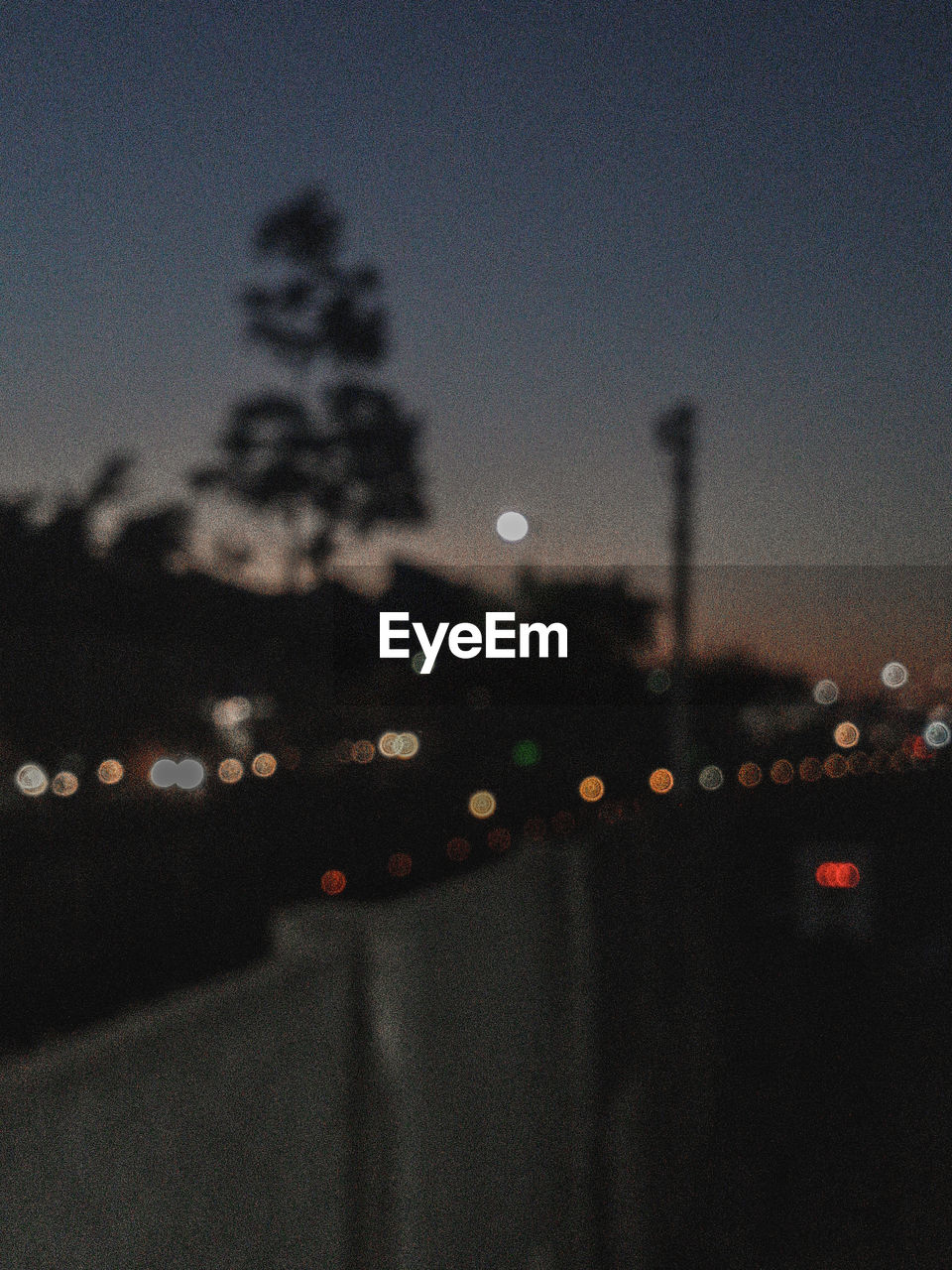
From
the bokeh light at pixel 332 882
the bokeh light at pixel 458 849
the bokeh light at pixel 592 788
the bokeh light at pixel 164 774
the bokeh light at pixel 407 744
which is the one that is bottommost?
the bokeh light at pixel 332 882

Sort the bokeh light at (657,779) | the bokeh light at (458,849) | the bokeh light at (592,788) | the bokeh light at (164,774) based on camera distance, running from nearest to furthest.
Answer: the bokeh light at (458,849) < the bokeh light at (164,774) < the bokeh light at (592,788) < the bokeh light at (657,779)

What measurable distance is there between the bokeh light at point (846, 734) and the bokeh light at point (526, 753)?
63.2ft

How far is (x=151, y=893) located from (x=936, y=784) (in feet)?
36.2

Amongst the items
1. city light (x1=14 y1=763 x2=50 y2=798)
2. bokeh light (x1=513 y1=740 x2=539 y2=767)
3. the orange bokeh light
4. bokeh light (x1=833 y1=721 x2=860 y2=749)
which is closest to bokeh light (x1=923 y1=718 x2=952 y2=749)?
bokeh light (x1=833 y1=721 x2=860 y2=749)

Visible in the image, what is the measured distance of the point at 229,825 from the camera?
21.1 meters

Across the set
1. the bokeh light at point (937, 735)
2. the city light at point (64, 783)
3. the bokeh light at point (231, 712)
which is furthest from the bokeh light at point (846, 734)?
the city light at point (64, 783)

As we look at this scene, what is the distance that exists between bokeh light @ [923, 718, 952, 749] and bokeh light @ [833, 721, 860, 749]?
3059mm

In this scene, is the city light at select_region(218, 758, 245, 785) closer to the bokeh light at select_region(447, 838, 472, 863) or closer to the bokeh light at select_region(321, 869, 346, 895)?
the bokeh light at select_region(447, 838, 472, 863)

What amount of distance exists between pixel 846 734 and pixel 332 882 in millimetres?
43259

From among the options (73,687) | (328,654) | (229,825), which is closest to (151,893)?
(229,825)

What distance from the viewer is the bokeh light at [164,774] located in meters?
34.8

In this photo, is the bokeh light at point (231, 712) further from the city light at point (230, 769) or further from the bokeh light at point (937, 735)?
the bokeh light at point (937, 735)

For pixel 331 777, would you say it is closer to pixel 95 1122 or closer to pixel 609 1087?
pixel 609 1087

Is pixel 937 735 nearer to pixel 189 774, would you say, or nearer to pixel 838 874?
Result: pixel 189 774
